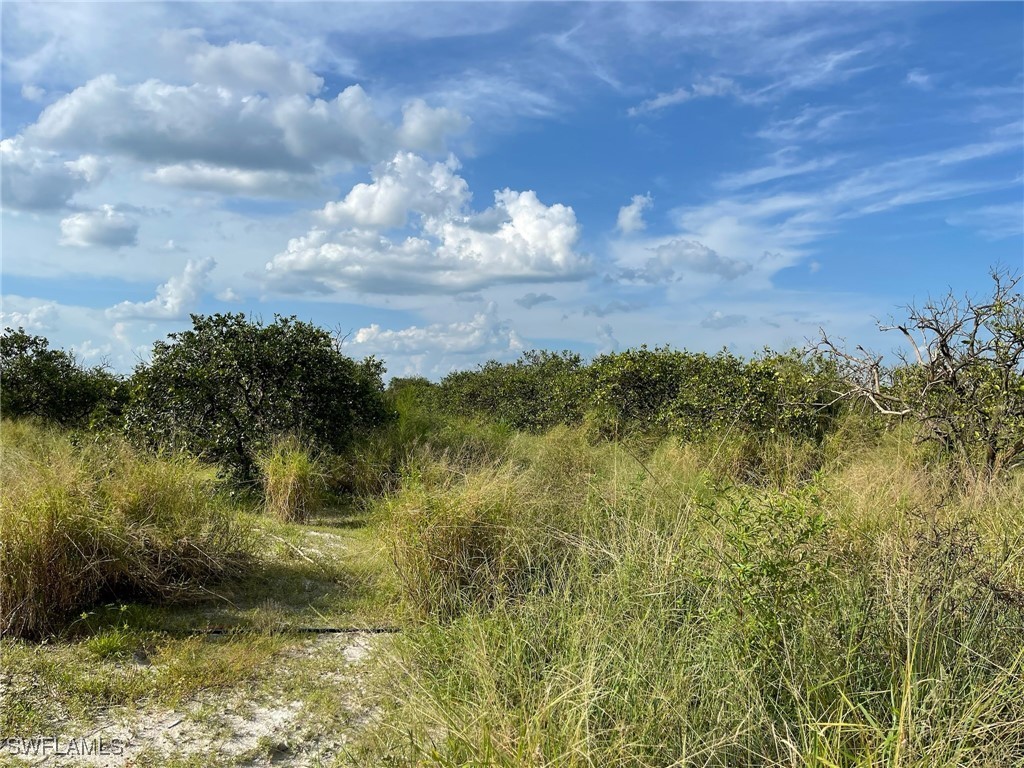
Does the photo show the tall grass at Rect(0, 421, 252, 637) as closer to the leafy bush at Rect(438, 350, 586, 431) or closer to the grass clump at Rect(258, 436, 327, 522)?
the grass clump at Rect(258, 436, 327, 522)

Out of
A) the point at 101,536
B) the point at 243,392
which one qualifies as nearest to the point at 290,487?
the point at 243,392

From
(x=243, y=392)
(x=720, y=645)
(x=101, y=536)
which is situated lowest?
(x=720, y=645)

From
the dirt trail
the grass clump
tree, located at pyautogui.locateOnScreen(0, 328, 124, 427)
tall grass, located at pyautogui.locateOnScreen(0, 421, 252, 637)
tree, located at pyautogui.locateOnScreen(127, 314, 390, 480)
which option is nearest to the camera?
the dirt trail

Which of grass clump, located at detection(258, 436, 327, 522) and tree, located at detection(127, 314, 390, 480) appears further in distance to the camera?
tree, located at detection(127, 314, 390, 480)

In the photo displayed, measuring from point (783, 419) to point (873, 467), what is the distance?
7.84 feet

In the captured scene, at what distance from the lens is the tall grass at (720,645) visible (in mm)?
2688

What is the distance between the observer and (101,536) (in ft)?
15.4

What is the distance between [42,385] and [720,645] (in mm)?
12639

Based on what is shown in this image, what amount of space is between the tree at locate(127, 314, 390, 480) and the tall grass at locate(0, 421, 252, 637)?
273 centimetres

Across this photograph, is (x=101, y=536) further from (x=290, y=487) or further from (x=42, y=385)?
(x=42, y=385)

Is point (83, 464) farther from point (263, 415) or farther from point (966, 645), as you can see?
point (966, 645)

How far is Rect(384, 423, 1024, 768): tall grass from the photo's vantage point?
2.69 metres

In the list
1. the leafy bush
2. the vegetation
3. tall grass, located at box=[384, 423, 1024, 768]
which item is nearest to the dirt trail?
the vegetation

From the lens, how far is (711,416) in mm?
9906
